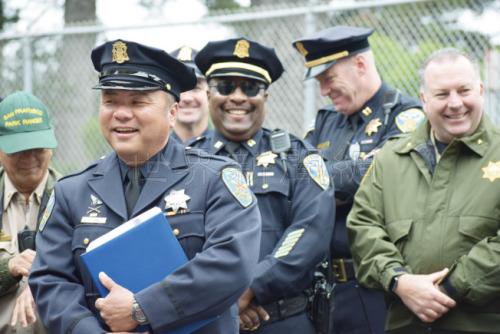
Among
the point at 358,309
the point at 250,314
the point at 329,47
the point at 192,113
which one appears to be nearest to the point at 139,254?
the point at 250,314

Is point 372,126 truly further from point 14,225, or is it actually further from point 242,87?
point 14,225

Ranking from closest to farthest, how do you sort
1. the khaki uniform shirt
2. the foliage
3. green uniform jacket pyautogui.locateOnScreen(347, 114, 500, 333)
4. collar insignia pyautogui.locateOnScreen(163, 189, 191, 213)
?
collar insignia pyautogui.locateOnScreen(163, 189, 191, 213)
green uniform jacket pyautogui.locateOnScreen(347, 114, 500, 333)
the khaki uniform shirt
the foliage

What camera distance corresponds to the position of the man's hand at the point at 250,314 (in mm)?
3643

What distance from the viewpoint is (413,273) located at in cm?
347

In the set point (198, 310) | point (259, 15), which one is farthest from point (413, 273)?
point (259, 15)

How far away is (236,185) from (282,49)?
3.31 meters

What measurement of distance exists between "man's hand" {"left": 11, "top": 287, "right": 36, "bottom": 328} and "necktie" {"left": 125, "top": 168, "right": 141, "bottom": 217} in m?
1.10

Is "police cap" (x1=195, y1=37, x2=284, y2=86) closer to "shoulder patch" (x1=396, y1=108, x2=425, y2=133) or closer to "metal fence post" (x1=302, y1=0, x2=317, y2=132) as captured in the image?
"shoulder patch" (x1=396, y1=108, x2=425, y2=133)

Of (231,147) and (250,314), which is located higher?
(231,147)

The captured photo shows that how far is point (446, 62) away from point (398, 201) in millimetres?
778

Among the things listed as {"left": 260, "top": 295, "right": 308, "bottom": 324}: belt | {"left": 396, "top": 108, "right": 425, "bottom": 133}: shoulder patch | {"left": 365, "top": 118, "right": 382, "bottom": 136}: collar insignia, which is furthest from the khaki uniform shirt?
{"left": 396, "top": 108, "right": 425, "bottom": 133}: shoulder patch

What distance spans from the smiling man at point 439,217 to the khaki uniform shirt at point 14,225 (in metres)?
1.84

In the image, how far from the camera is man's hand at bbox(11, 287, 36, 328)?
3561 mm

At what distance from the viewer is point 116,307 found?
2.57 m
